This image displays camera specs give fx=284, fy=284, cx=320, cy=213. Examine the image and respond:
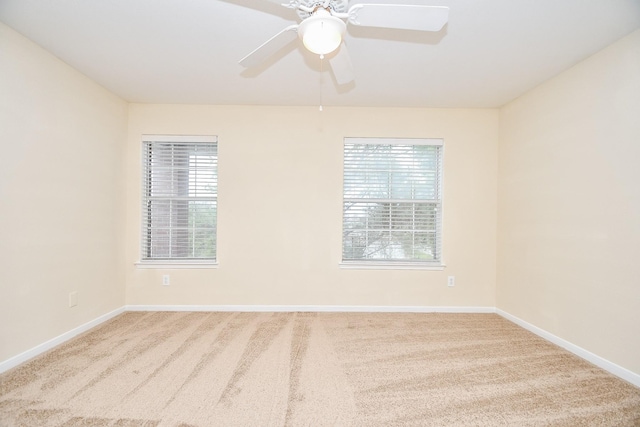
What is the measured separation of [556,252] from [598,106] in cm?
125

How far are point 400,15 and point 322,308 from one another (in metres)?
2.90

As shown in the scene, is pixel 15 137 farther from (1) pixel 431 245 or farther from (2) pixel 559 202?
(2) pixel 559 202

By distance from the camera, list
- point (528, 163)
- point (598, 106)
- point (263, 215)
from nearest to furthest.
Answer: point (598, 106) < point (528, 163) < point (263, 215)

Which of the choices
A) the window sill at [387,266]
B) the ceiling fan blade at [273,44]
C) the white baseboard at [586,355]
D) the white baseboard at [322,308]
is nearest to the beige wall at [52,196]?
the white baseboard at [322,308]

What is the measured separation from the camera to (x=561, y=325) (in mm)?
2533

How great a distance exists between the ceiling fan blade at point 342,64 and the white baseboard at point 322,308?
8.06 feet

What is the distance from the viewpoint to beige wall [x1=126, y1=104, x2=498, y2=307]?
337 centimetres

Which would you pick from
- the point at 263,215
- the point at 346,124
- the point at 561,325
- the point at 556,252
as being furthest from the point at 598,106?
the point at 263,215

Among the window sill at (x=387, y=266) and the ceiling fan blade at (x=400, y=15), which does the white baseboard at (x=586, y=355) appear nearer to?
the window sill at (x=387, y=266)

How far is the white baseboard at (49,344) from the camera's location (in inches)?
81.1

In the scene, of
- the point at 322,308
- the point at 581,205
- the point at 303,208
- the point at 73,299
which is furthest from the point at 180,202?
the point at 581,205

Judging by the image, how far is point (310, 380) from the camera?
1970 millimetres

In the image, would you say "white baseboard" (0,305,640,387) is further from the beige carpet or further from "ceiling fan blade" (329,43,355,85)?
"ceiling fan blade" (329,43,355,85)

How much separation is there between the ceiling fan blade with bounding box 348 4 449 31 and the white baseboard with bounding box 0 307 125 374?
10.7 feet
